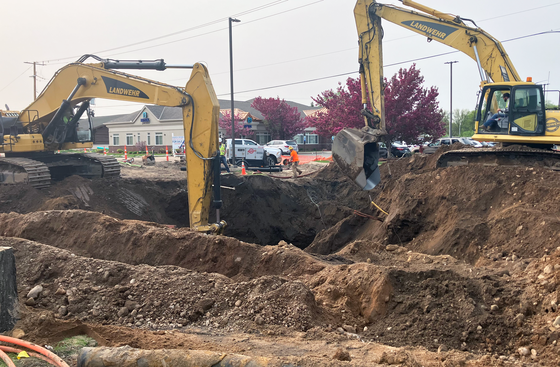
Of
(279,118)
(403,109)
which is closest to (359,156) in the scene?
(403,109)

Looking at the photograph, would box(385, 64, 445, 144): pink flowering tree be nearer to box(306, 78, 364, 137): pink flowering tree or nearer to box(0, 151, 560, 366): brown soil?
box(306, 78, 364, 137): pink flowering tree

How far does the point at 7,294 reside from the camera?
4.61m

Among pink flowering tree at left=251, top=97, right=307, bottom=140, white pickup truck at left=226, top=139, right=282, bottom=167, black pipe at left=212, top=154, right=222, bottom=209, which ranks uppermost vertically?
pink flowering tree at left=251, top=97, right=307, bottom=140

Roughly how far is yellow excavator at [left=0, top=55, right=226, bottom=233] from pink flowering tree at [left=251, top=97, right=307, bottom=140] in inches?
1391

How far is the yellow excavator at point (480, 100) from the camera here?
10641 millimetres

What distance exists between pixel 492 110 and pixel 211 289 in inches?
397

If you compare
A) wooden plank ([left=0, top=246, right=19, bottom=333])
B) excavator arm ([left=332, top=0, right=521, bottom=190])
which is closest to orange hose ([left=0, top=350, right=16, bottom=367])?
wooden plank ([left=0, top=246, right=19, bottom=333])

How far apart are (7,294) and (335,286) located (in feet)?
11.9

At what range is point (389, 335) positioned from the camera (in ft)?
15.6

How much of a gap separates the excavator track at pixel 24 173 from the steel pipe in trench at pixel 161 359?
967 centimetres

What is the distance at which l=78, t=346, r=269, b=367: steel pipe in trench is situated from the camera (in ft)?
11.3

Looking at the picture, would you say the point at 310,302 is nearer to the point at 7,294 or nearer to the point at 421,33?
the point at 7,294

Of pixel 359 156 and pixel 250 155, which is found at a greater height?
pixel 250 155

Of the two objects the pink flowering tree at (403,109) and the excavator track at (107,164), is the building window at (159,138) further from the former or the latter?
the excavator track at (107,164)
